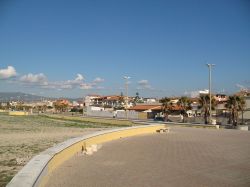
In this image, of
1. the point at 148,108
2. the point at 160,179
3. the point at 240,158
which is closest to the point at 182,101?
the point at 148,108

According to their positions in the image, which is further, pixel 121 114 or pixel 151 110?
pixel 151 110

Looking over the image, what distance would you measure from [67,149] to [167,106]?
5242 cm

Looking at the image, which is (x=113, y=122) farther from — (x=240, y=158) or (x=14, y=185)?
(x=14, y=185)

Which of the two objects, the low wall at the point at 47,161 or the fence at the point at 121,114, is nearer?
the low wall at the point at 47,161

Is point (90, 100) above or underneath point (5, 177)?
above

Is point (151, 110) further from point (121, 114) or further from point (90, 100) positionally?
point (90, 100)

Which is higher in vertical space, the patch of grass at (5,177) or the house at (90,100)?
the house at (90,100)

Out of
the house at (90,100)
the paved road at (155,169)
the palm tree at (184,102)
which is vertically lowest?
the paved road at (155,169)

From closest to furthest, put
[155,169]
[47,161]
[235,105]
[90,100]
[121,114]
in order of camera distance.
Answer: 1. [47,161]
2. [155,169]
3. [235,105]
4. [121,114]
5. [90,100]

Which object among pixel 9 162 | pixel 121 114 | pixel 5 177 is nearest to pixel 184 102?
pixel 121 114

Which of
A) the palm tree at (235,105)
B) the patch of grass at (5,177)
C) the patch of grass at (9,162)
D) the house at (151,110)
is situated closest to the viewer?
the patch of grass at (5,177)

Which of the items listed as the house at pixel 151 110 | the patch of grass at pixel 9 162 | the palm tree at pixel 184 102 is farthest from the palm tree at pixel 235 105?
the patch of grass at pixel 9 162

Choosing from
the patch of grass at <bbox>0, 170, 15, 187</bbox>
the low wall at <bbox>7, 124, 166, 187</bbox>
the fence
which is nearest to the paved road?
the low wall at <bbox>7, 124, 166, 187</bbox>

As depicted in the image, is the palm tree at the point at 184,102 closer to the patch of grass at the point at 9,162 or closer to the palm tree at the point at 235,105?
the palm tree at the point at 235,105
